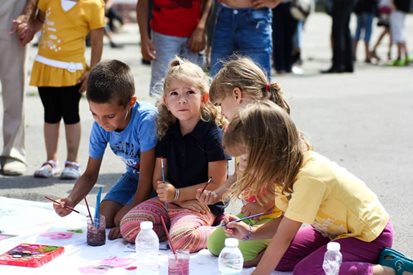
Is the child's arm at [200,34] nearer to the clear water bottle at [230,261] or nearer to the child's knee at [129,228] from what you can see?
the child's knee at [129,228]

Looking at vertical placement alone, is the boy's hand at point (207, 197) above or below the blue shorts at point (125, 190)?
above

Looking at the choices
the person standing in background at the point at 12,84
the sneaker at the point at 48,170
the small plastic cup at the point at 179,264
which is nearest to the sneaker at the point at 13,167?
the person standing in background at the point at 12,84

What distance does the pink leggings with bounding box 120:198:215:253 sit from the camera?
12.9ft

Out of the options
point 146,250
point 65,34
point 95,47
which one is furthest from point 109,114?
point 65,34

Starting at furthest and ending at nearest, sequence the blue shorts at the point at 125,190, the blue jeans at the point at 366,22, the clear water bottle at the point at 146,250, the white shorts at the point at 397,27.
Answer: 1. the blue jeans at the point at 366,22
2. the white shorts at the point at 397,27
3. the blue shorts at the point at 125,190
4. the clear water bottle at the point at 146,250

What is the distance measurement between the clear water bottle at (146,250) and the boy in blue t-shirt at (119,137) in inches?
19.1

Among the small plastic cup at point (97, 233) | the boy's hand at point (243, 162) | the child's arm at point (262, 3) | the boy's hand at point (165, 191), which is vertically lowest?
the small plastic cup at point (97, 233)

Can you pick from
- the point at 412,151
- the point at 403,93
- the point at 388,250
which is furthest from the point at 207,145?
the point at 403,93

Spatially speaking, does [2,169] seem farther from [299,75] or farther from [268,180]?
[299,75]

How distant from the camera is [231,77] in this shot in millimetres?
3979

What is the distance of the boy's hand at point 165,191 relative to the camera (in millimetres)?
4012

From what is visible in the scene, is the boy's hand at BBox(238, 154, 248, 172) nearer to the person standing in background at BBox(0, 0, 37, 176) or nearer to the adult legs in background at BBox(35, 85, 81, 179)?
the adult legs in background at BBox(35, 85, 81, 179)

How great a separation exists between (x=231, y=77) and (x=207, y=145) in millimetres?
381

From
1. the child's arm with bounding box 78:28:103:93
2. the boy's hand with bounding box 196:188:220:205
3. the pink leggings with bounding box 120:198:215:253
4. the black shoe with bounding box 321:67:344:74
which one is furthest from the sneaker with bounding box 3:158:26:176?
the black shoe with bounding box 321:67:344:74
